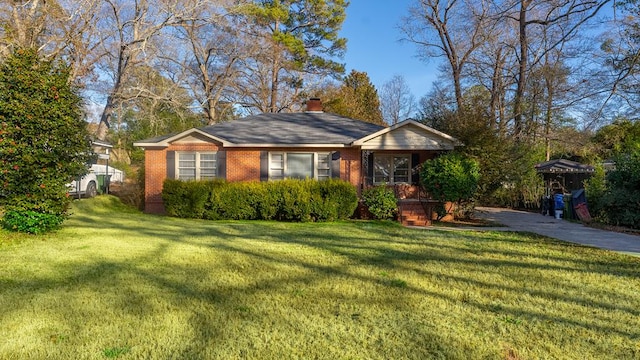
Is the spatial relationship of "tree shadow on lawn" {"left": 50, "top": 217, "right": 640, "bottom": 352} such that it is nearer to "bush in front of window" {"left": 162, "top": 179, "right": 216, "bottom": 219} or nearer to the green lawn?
the green lawn

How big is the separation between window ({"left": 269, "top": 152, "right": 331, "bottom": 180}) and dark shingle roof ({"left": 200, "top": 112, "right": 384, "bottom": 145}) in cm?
61

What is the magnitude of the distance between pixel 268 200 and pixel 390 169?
5335 millimetres

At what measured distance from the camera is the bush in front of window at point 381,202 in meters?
13.2

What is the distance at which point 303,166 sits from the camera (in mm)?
14984

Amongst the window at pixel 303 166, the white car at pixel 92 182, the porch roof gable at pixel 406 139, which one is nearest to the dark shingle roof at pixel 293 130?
the window at pixel 303 166

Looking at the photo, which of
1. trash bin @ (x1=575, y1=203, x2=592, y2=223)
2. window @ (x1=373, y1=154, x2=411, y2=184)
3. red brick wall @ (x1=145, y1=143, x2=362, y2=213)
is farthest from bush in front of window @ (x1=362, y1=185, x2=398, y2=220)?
trash bin @ (x1=575, y1=203, x2=592, y2=223)

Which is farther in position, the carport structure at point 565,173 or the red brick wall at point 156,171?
the carport structure at point 565,173

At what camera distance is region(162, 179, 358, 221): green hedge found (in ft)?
41.8

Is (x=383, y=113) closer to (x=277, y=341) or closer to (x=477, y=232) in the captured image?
(x=477, y=232)

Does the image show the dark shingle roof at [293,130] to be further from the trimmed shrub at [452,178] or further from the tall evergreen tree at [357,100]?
the tall evergreen tree at [357,100]

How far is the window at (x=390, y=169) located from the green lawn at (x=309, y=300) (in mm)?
7312

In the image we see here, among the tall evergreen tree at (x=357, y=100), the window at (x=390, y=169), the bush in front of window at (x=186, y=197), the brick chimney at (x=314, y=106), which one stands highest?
the tall evergreen tree at (x=357, y=100)

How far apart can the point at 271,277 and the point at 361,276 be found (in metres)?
1.29

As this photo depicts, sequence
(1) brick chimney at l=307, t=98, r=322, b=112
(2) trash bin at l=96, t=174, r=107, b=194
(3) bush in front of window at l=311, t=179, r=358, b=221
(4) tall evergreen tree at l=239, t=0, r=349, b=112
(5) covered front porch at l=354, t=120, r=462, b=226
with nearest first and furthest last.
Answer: (3) bush in front of window at l=311, t=179, r=358, b=221 < (5) covered front porch at l=354, t=120, r=462, b=226 < (2) trash bin at l=96, t=174, r=107, b=194 < (1) brick chimney at l=307, t=98, r=322, b=112 < (4) tall evergreen tree at l=239, t=0, r=349, b=112
